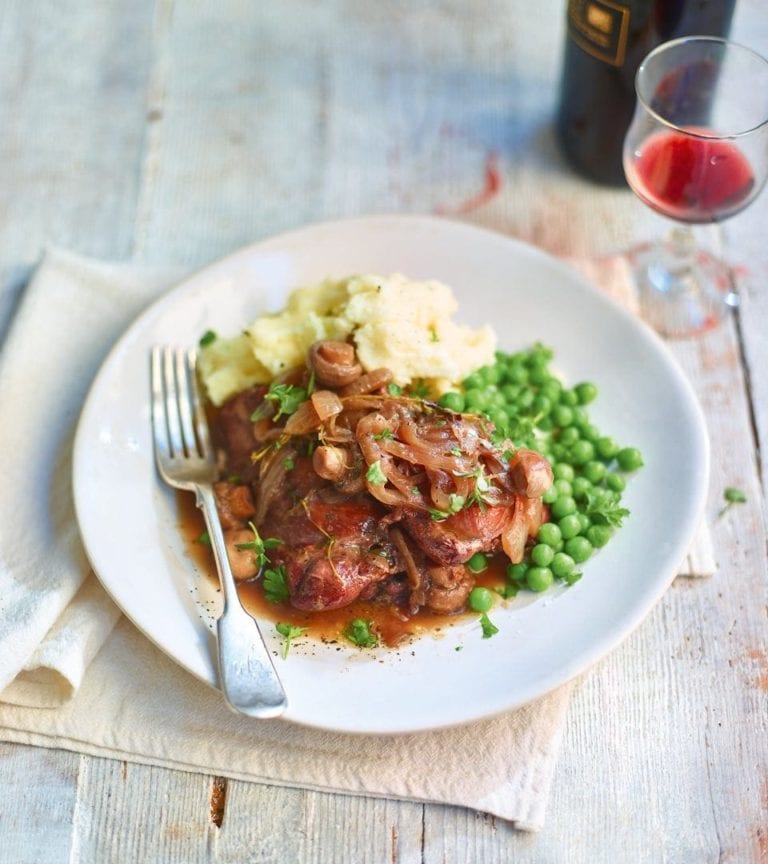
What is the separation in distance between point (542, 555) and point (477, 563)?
32 cm

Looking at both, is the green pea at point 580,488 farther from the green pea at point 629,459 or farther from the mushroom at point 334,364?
the mushroom at point 334,364

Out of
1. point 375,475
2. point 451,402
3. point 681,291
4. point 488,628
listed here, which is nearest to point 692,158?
point 681,291

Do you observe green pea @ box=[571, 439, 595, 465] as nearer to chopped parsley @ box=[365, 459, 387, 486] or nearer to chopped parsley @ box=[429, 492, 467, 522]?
chopped parsley @ box=[429, 492, 467, 522]

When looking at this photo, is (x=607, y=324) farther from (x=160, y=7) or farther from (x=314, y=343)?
(x=160, y=7)

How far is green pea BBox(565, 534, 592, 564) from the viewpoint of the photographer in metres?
4.71

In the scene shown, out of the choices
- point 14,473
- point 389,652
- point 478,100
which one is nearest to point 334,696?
point 389,652

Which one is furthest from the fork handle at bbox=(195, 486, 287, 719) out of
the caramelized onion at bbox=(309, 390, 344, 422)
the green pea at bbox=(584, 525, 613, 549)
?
the green pea at bbox=(584, 525, 613, 549)

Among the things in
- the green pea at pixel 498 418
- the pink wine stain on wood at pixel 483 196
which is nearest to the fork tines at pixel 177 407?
the green pea at pixel 498 418

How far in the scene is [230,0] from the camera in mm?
8242

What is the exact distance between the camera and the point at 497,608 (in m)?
4.63

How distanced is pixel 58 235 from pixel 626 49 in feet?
12.2

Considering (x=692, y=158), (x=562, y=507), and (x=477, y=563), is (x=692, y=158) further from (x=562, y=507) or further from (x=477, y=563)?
(x=477, y=563)

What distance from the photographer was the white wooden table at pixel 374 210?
4242 millimetres

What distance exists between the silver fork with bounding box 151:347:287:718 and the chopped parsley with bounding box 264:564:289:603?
18 centimetres
